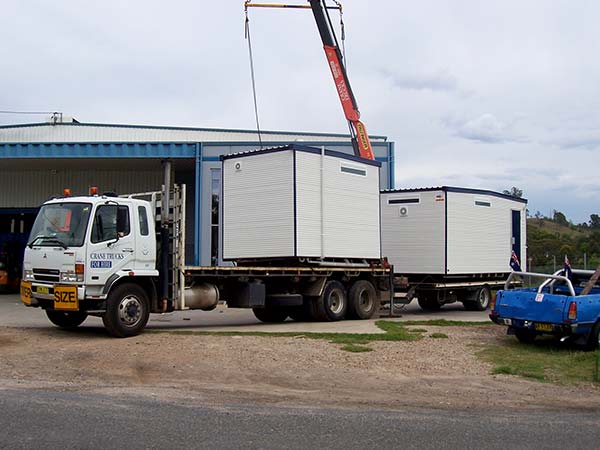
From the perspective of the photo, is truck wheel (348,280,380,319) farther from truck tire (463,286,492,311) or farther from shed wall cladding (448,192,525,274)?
truck tire (463,286,492,311)

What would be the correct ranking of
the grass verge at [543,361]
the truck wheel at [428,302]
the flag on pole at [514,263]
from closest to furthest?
the grass verge at [543,361], the truck wheel at [428,302], the flag on pole at [514,263]

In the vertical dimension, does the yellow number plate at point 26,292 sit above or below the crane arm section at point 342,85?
below

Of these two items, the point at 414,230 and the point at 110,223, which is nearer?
the point at 110,223

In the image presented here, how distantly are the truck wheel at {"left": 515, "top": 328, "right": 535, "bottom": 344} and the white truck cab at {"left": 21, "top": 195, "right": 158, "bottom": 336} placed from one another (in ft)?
23.2

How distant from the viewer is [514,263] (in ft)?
73.2

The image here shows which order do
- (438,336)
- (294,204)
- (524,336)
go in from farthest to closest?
(294,204)
(438,336)
(524,336)

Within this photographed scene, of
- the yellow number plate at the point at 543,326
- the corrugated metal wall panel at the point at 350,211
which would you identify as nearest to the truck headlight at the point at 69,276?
the corrugated metal wall panel at the point at 350,211

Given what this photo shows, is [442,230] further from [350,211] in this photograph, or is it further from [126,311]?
[126,311]

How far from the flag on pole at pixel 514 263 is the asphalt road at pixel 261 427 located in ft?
49.2

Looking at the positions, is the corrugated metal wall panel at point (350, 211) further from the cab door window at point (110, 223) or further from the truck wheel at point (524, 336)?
the truck wheel at point (524, 336)

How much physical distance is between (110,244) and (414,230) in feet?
34.5

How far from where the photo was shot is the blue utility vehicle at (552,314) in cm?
1144

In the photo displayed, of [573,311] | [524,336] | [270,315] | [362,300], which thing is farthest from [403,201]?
[573,311]

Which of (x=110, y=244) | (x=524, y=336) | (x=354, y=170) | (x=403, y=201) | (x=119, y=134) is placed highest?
(x=119, y=134)
